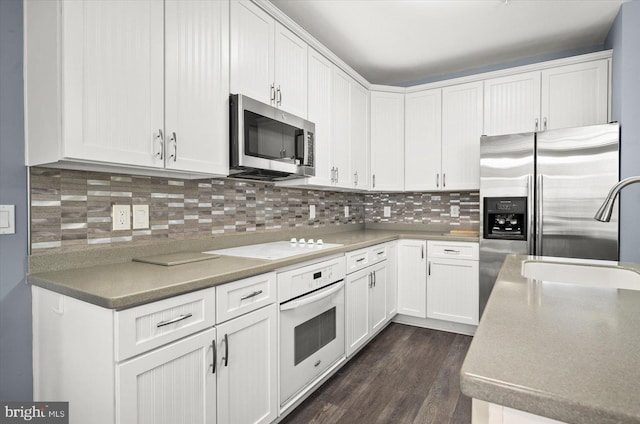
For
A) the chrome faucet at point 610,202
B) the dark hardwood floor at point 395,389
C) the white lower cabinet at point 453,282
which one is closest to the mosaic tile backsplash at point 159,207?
the white lower cabinet at point 453,282

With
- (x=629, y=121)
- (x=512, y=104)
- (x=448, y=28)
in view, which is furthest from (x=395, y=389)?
(x=448, y=28)

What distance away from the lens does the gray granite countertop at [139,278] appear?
1.08 metres

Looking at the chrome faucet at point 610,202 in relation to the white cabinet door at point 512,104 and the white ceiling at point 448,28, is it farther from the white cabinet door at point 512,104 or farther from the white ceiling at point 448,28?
the white cabinet door at point 512,104

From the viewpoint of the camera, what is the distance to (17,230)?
135 cm

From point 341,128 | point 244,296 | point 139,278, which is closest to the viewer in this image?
point 139,278

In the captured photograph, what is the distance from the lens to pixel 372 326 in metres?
2.76

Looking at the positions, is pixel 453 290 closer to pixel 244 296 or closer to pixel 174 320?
pixel 244 296

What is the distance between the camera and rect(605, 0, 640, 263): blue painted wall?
2.32 meters

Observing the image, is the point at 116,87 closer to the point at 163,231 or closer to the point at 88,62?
the point at 88,62

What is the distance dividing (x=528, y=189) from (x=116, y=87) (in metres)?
2.74

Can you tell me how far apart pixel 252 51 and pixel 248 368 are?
164cm

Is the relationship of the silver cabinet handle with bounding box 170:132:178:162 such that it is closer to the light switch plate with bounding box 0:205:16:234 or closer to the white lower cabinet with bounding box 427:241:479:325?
the light switch plate with bounding box 0:205:16:234

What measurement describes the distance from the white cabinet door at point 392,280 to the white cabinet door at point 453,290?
292 millimetres

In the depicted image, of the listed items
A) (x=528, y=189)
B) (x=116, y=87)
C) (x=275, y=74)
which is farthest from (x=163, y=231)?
(x=528, y=189)
